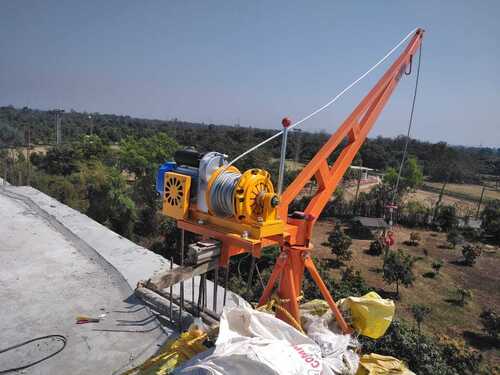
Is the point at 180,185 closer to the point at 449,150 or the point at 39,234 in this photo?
the point at 39,234

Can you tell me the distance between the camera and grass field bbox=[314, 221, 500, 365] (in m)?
12.7

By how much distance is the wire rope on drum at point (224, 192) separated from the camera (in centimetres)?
311

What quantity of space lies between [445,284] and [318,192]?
50.2ft

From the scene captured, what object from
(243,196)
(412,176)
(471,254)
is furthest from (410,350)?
(412,176)

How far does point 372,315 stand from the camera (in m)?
4.01

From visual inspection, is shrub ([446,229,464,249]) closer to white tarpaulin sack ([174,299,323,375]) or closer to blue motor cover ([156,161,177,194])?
white tarpaulin sack ([174,299,323,375])

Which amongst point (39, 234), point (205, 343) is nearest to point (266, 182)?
point (205, 343)

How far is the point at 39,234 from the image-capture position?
727 centimetres

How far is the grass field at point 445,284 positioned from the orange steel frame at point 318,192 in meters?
9.97

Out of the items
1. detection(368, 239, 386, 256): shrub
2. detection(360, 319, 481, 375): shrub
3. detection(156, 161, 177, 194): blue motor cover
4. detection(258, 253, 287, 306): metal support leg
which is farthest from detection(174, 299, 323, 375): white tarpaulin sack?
detection(368, 239, 386, 256): shrub

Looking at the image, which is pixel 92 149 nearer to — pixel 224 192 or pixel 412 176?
pixel 412 176

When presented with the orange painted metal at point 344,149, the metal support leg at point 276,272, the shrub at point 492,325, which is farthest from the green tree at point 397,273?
the metal support leg at point 276,272

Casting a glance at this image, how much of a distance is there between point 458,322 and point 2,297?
14064mm

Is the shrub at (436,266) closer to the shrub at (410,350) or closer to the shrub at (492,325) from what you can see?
the shrub at (492,325)
